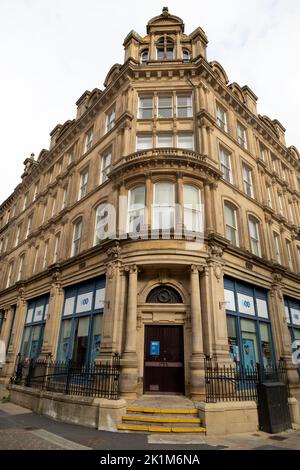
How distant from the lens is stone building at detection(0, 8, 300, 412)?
12398 mm

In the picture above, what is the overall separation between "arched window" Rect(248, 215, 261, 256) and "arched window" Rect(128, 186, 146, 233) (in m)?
7.45

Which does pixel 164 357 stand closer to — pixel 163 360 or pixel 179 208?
pixel 163 360

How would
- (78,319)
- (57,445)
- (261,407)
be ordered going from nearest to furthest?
(57,445) < (261,407) < (78,319)

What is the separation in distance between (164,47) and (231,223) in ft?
45.0

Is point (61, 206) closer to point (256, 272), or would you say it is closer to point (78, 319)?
point (78, 319)

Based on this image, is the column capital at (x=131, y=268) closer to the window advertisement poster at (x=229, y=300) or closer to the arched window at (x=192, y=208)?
the arched window at (x=192, y=208)

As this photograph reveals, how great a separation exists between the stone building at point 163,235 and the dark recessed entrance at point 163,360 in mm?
56

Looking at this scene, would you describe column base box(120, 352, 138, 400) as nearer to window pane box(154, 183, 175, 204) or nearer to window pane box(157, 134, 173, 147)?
window pane box(154, 183, 175, 204)

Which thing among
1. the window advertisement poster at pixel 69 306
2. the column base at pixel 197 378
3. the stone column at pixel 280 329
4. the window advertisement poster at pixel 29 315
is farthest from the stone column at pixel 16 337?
the stone column at pixel 280 329

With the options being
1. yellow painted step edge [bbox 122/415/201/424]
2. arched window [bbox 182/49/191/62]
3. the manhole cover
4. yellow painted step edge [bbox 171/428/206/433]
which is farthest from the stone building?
the manhole cover

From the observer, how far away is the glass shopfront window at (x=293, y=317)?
18.1 metres

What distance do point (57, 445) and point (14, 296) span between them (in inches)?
758

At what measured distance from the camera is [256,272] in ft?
52.8
